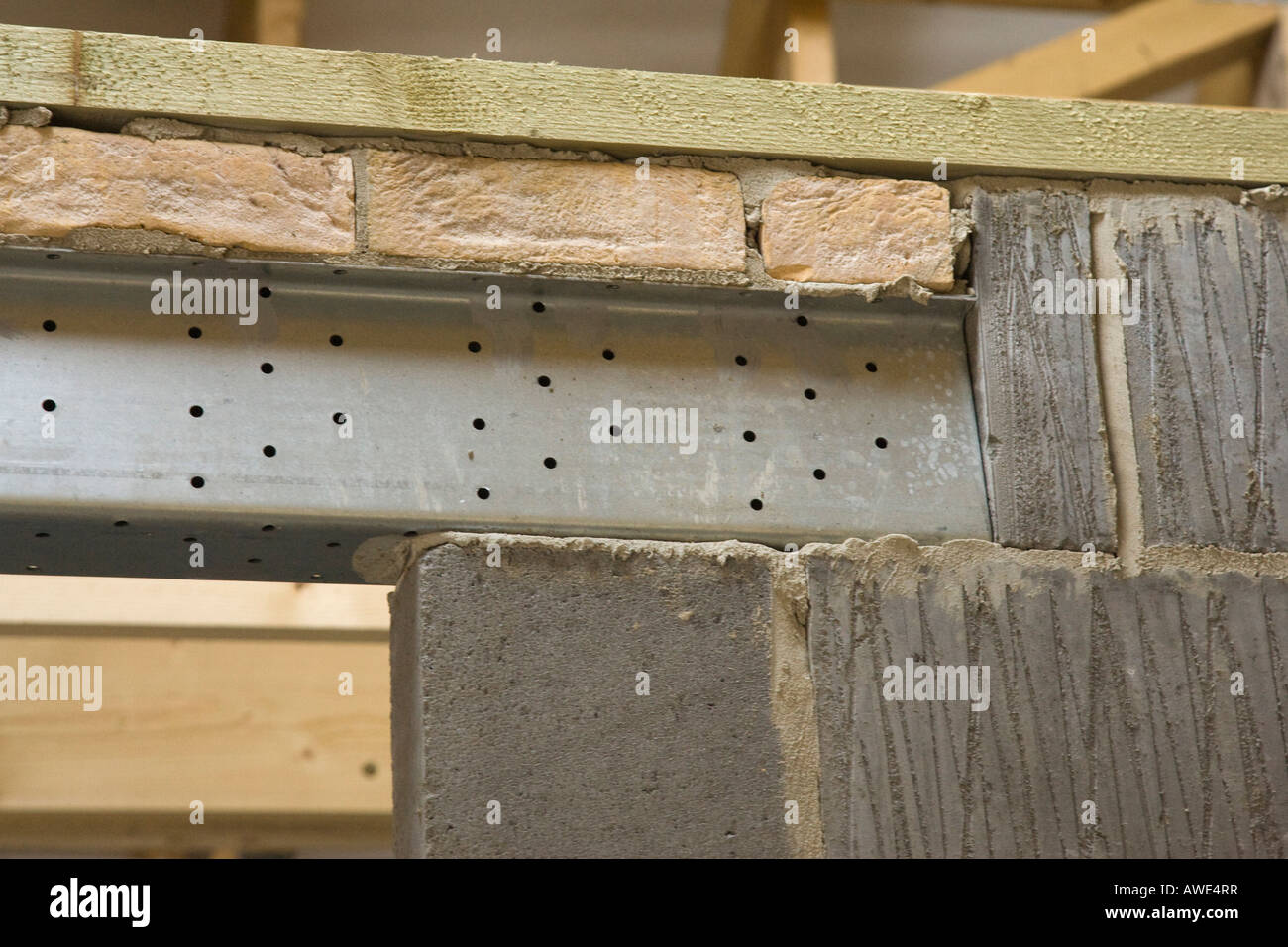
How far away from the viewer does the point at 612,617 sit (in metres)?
1.58

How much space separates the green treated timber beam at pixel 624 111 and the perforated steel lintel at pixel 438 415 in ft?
0.56

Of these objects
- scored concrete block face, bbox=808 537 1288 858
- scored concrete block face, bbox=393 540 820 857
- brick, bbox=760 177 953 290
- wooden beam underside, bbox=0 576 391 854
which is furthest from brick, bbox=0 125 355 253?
wooden beam underside, bbox=0 576 391 854

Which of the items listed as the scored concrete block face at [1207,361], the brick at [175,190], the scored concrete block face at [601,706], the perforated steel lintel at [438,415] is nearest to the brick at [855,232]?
the perforated steel lintel at [438,415]

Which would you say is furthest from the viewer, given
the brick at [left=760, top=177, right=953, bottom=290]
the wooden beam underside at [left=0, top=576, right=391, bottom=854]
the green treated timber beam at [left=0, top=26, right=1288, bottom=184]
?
the wooden beam underside at [left=0, top=576, right=391, bottom=854]

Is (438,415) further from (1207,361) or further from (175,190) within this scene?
(1207,361)

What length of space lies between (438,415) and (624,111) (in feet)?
1.36

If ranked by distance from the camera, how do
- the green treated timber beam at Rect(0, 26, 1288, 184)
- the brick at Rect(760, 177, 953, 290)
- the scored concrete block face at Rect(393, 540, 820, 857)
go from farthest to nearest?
the brick at Rect(760, 177, 953, 290)
the green treated timber beam at Rect(0, 26, 1288, 184)
the scored concrete block face at Rect(393, 540, 820, 857)

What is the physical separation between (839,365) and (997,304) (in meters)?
0.20

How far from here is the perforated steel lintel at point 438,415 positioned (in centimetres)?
157

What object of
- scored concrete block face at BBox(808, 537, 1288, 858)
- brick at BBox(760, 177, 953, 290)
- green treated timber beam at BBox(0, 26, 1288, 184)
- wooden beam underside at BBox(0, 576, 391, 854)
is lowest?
scored concrete block face at BBox(808, 537, 1288, 858)

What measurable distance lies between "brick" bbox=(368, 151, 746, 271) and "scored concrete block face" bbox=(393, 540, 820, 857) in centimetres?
33

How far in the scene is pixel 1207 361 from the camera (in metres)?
1.77

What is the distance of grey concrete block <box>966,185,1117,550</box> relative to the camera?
168 cm

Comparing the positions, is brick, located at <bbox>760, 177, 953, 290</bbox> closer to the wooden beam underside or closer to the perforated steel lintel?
the perforated steel lintel
